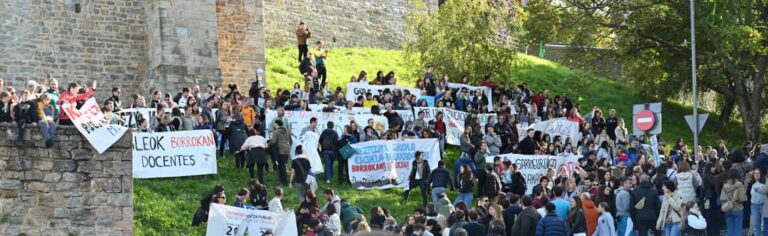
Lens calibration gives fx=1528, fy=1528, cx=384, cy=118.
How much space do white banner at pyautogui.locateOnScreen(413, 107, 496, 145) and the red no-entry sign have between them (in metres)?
2.90

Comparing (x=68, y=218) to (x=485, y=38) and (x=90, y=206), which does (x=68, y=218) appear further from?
(x=485, y=38)

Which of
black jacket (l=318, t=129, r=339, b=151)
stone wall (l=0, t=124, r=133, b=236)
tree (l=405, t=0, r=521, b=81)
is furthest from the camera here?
tree (l=405, t=0, r=521, b=81)

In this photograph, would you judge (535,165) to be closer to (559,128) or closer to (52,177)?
(559,128)

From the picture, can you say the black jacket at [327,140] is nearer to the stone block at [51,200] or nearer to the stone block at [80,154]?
the stone block at [80,154]

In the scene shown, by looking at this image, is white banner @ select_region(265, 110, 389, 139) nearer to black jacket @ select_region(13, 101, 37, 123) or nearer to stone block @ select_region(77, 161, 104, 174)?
stone block @ select_region(77, 161, 104, 174)

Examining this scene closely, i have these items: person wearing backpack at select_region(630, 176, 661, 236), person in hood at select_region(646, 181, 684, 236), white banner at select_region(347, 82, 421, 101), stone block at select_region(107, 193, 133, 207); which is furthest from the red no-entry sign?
stone block at select_region(107, 193, 133, 207)

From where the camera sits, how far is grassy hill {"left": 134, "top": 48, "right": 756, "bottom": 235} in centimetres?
2348

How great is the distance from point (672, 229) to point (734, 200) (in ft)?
4.03

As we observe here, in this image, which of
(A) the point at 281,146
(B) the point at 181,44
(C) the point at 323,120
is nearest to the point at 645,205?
(A) the point at 281,146

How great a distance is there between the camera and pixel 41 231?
21812mm

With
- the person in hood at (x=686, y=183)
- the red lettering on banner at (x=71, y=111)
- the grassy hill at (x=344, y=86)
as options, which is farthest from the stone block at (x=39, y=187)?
the person in hood at (x=686, y=183)

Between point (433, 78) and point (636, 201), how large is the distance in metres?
11.2

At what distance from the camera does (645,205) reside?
22.4 metres

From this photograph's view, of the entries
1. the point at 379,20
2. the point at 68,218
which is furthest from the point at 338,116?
the point at 379,20
